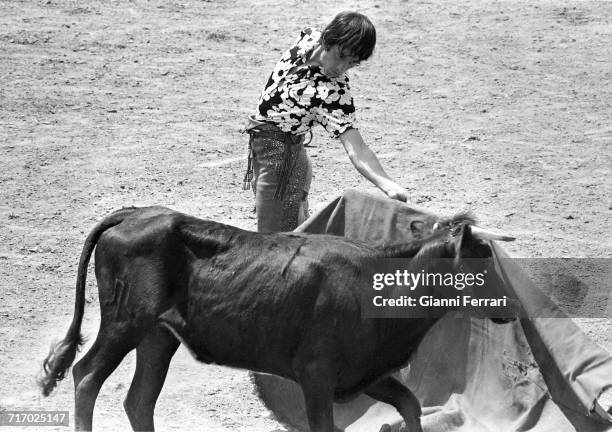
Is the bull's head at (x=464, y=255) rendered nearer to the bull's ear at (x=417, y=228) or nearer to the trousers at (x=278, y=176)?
the bull's ear at (x=417, y=228)

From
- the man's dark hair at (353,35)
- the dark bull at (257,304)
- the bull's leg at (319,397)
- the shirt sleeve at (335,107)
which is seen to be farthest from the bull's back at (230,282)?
the man's dark hair at (353,35)

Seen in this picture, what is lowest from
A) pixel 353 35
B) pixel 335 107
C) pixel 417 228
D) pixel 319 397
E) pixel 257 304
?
pixel 319 397

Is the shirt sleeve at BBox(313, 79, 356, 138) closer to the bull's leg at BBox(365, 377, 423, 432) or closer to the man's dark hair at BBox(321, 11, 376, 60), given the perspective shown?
the man's dark hair at BBox(321, 11, 376, 60)

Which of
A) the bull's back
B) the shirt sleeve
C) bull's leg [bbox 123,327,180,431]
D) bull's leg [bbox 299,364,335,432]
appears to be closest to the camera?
bull's leg [bbox 299,364,335,432]

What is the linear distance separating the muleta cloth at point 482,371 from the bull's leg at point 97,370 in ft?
3.50

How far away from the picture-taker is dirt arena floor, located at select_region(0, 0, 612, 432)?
7480mm

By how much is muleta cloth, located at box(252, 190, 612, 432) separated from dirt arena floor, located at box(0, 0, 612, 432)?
56 centimetres

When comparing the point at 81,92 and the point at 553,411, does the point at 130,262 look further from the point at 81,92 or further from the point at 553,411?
the point at 81,92

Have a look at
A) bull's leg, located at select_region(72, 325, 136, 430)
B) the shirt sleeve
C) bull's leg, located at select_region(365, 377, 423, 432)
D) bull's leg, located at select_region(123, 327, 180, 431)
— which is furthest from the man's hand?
bull's leg, located at select_region(72, 325, 136, 430)

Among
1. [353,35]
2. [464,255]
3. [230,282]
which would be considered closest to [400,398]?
[464,255]

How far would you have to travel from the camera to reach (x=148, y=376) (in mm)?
5758

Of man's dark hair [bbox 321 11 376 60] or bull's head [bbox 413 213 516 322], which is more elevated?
man's dark hair [bbox 321 11 376 60]

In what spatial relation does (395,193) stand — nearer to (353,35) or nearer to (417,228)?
(417,228)

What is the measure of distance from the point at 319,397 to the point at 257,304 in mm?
501
